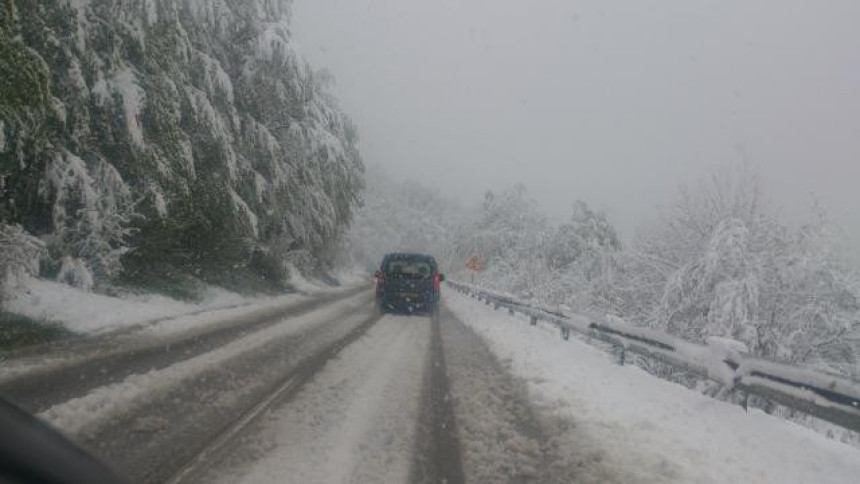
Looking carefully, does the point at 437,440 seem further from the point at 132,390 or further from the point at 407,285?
the point at 407,285

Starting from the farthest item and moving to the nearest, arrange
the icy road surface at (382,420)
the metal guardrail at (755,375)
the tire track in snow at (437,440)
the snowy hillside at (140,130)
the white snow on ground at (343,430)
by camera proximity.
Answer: the snowy hillside at (140,130), the metal guardrail at (755,375), the icy road surface at (382,420), the tire track in snow at (437,440), the white snow on ground at (343,430)

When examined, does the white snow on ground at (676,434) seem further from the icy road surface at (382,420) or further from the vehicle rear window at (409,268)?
the vehicle rear window at (409,268)

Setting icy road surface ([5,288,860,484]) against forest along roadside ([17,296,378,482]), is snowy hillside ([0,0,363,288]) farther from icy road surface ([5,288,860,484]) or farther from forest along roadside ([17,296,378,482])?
forest along roadside ([17,296,378,482])

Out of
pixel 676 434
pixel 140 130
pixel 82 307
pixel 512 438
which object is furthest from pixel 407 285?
pixel 512 438

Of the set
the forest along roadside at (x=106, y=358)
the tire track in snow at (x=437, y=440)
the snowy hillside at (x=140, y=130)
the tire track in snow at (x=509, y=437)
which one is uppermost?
the snowy hillside at (x=140, y=130)

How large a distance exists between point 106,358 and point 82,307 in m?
3.56

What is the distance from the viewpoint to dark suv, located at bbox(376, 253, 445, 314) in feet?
64.6

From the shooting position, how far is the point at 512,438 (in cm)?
611

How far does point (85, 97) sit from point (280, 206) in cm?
1125

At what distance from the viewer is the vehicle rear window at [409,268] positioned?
65.7 feet

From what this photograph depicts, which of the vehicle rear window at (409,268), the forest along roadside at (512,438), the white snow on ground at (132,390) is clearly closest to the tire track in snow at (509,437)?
the forest along roadside at (512,438)

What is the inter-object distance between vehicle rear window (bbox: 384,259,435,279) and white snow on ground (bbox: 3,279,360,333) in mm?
7032

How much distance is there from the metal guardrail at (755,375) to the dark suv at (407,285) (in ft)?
28.1

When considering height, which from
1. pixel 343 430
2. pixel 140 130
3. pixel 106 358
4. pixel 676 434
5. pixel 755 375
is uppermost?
pixel 140 130
